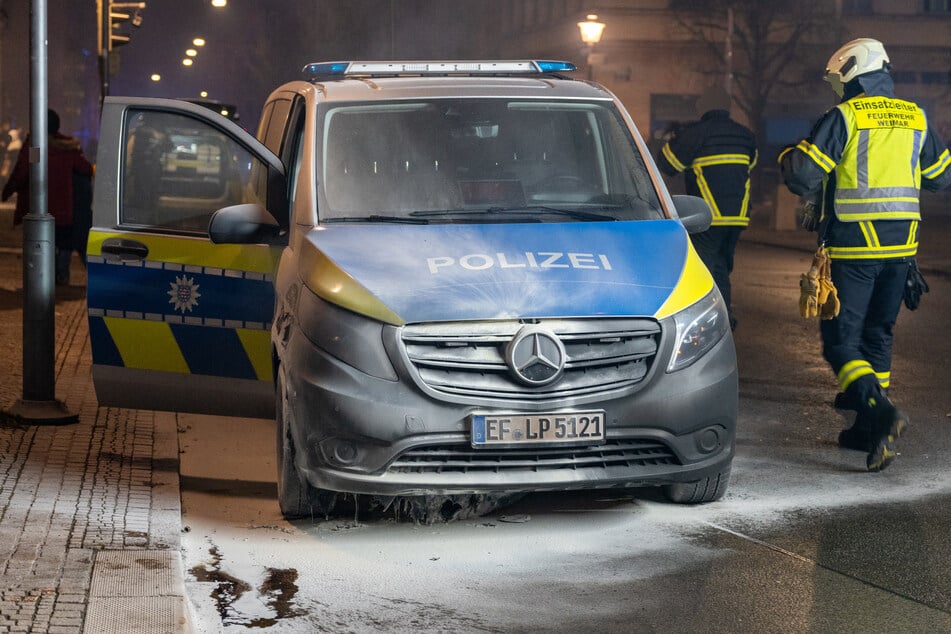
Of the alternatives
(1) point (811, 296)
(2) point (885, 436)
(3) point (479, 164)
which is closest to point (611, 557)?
(3) point (479, 164)

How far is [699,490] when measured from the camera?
6215mm

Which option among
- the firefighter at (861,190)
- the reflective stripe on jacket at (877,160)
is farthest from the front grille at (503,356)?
the reflective stripe on jacket at (877,160)

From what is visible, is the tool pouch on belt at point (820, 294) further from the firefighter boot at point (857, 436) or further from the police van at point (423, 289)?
the police van at point (423, 289)

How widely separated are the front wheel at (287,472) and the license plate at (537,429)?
0.82 m

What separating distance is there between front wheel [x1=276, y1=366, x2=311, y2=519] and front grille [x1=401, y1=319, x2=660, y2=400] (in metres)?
0.71

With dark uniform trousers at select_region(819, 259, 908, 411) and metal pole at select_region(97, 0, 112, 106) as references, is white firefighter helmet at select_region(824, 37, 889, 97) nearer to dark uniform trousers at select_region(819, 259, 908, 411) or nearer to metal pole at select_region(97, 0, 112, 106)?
dark uniform trousers at select_region(819, 259, 908, 411)

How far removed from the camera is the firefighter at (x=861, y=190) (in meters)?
7.51

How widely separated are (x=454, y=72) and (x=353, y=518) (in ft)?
7.54

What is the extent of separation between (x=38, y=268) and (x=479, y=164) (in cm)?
260

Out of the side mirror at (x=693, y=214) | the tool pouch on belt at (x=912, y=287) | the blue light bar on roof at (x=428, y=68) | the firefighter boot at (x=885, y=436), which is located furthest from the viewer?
the tool pouch on belt at (x=912, y=287)

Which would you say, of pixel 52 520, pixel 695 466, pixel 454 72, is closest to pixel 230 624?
pixel 52 520

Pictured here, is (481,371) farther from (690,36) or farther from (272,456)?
(690,36)

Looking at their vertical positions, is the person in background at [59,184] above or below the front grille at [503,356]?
below

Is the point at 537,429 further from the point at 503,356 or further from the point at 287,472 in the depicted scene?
the point at 287,472
